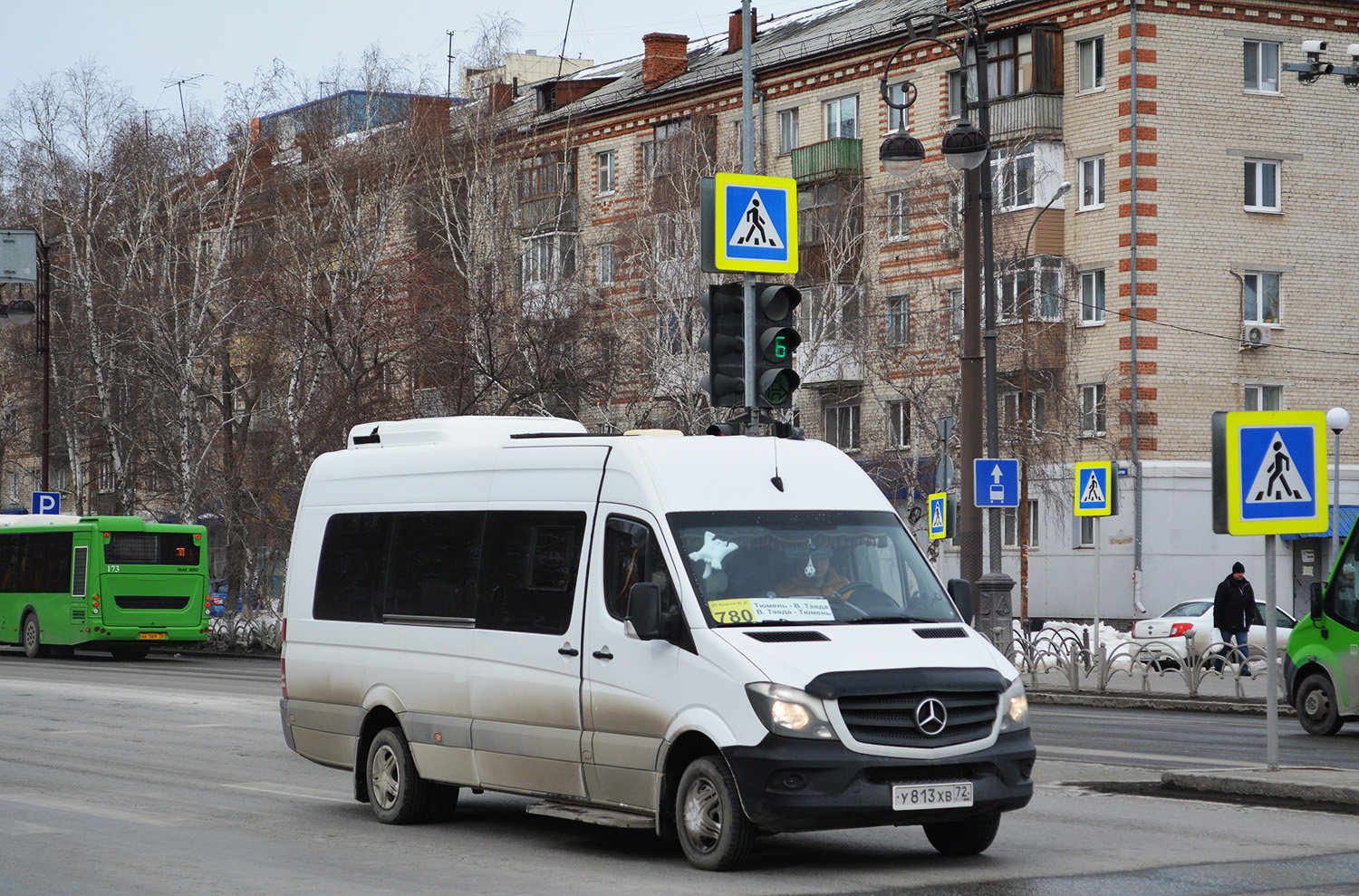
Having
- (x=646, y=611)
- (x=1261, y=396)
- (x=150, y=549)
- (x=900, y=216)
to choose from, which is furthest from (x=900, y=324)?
(x=646, y=611)

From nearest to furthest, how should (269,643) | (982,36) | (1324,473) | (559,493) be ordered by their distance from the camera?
(559,493) < (1324,473) < (982,36) < (269,643)

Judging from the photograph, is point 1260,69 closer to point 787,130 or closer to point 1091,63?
point 1091,63

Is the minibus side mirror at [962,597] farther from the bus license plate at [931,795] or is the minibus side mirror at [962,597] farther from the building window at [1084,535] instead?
the building window at [1084,535]

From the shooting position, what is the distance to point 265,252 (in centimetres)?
4572

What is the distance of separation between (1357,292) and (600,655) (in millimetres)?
40913

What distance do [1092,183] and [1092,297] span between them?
2.77 m

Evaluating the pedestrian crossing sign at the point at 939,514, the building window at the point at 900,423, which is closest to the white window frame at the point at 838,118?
the building window at the point at 900,423

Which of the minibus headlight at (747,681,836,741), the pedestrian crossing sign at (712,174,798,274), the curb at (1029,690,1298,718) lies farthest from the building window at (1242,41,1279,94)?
the minibus headlight at (747,681,836,741)

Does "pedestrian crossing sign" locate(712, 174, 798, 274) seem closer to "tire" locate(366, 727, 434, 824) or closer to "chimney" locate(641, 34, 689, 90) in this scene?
"tire" locate(366, 727, 434, 824)

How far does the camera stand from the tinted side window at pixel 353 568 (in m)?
11.8

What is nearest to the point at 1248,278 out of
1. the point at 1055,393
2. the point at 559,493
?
the point at 1055,393

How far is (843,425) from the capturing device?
167 ft

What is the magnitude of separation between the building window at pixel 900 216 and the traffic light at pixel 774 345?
31.3m

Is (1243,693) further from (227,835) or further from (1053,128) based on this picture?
(1053,128)
